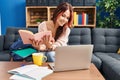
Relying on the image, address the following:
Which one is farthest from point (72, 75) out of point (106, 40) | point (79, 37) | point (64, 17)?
point (106, 40)

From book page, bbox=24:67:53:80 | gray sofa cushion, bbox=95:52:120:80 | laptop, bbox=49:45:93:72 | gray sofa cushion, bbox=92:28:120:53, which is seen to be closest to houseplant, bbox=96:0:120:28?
gray sofa cushion, bbox=92:28:120:53

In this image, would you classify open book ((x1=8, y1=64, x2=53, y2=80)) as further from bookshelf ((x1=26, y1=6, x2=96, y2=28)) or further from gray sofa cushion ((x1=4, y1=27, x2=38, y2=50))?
bookshelf ((x1=26, y1=6, x2=96, y2=28))

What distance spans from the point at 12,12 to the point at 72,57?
2.92m

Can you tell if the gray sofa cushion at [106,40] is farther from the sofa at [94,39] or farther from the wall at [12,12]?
the wall at [12,12]

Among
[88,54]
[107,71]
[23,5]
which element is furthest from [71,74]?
[23,5]

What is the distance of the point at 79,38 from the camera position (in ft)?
10.2

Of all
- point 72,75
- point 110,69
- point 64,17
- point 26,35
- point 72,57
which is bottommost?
point 110,69

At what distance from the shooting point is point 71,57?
145 cm

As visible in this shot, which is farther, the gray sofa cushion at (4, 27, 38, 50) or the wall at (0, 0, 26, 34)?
the wall at (0, 0, 26, 34)

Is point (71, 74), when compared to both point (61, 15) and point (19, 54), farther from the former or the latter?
point (61, 15)

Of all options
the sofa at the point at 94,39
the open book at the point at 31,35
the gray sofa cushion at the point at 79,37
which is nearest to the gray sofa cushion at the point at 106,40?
the sofa at the point at 94,39

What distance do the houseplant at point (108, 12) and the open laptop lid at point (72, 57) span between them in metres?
2.29

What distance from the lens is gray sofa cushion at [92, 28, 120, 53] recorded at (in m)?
3.13

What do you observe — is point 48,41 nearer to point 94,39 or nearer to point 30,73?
point 30,73
